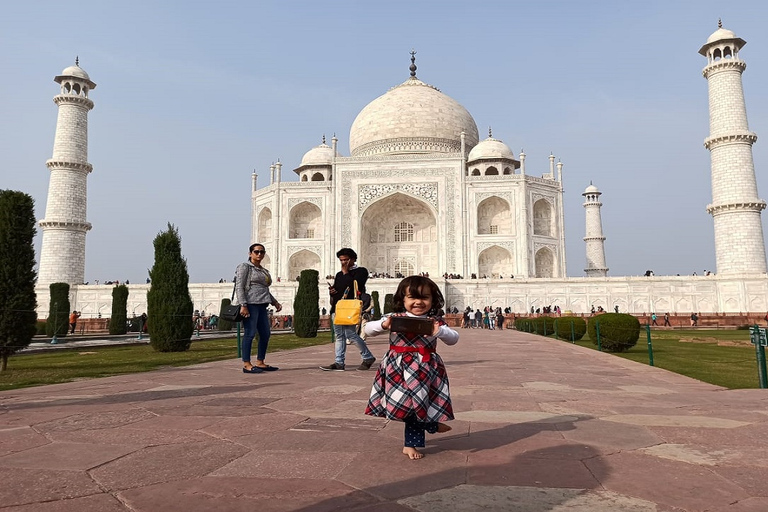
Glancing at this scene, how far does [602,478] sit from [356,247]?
3155 centimetres

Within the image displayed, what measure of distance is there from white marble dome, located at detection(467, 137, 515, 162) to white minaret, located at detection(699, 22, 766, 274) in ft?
40.9

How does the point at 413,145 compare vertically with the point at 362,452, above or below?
above

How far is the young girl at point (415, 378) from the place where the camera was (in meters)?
2.39

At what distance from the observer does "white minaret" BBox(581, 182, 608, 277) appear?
41594mm

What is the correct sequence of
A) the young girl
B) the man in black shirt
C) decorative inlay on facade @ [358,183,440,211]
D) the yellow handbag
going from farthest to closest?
decorative inlay on facade @ [358,183,440,211]
the man in black shirt
the yellow handbag
the young girl

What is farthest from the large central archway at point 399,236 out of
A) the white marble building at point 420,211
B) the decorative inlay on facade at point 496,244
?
the decorative inlay on facade at point 496,244

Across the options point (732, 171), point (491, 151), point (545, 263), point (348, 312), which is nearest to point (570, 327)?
point (348, 312)

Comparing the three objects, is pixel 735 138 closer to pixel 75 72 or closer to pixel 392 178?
pixel 392 178

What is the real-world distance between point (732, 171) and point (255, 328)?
89.2 feet

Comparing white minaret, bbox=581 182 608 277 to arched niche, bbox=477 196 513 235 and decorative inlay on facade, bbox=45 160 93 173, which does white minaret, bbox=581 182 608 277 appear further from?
decorative inlay on facade, bbox=45 160 93 173

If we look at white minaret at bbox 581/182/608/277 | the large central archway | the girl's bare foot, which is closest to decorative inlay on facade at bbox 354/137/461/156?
the large central archway

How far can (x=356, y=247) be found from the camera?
33.4 m

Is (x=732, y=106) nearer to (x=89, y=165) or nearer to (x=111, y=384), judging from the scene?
(x=111, y=384)

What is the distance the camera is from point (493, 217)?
35.4 m
